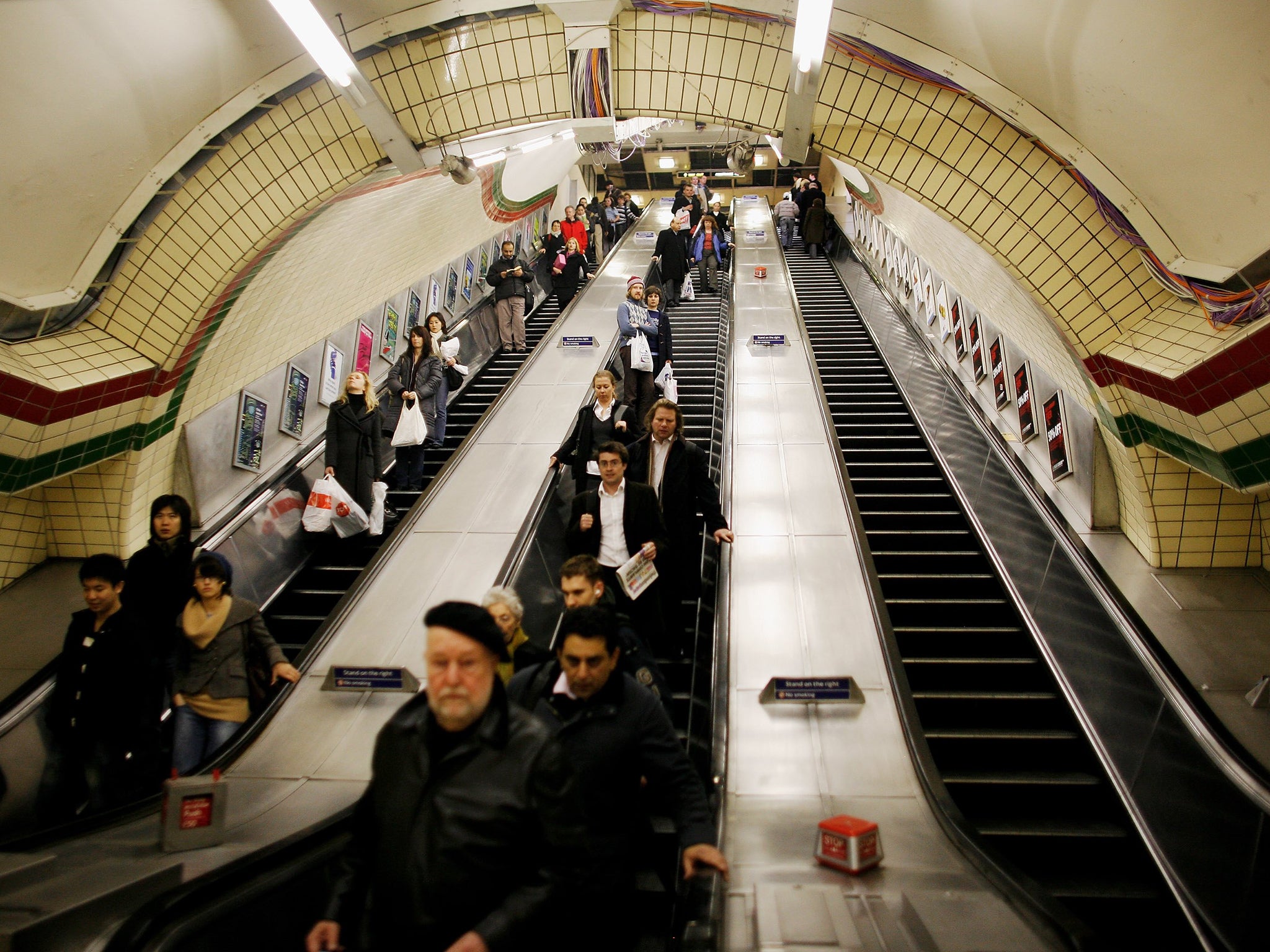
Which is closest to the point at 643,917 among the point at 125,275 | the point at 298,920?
the point at 298,920

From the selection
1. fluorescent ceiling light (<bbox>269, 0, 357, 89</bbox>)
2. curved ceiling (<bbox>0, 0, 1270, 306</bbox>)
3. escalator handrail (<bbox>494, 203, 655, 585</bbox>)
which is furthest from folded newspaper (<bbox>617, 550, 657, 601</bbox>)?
curved ceiling (<bbox>0, 0, 1270, 306</bbox>)

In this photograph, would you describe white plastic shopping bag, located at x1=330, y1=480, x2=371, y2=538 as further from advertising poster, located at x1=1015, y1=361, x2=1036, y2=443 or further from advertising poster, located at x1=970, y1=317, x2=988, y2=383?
advertising poster, located at x1=970, y1=317, x2=988, y2=383

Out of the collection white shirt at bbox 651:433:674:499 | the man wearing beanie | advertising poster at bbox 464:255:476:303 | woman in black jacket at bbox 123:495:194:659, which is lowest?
the man wearing beanie

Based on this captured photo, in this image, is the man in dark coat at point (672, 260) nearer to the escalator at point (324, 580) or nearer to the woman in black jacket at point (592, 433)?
the escalator at point (324, 580)

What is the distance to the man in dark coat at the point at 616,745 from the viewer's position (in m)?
2.11

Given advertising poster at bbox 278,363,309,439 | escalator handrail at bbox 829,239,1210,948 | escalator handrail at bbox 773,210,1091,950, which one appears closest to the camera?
escalator handrail at bbox 773,210,1091,950

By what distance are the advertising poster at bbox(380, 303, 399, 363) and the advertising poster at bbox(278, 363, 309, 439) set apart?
73.4 inches

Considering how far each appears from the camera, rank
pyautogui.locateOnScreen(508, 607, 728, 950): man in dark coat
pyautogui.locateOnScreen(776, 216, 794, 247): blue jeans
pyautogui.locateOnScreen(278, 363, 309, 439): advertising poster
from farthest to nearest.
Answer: pyautogui.locateOnScreen(776, 216, 794, 247): blue jeans, pyautogui.locateOnScreen(278, 363, 309, 439): advertising poster, pyautogui.locateOnScreen(508, 607, 728, 950): man in dark coat

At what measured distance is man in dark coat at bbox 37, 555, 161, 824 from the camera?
11.0 feet

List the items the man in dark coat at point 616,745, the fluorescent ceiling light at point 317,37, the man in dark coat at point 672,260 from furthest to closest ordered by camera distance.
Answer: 1. the man in dark coat at point 672,260
2. the fluorescent ceiling light at point 317,37
3. the man in dark coat at point 616,745

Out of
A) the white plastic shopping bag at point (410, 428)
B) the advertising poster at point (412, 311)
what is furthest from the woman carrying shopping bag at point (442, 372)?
the advertising poster at point (412, 311)

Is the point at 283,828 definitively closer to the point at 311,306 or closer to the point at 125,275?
the point at 125,275

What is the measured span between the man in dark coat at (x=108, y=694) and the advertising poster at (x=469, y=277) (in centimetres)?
959

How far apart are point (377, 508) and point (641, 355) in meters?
2.57
